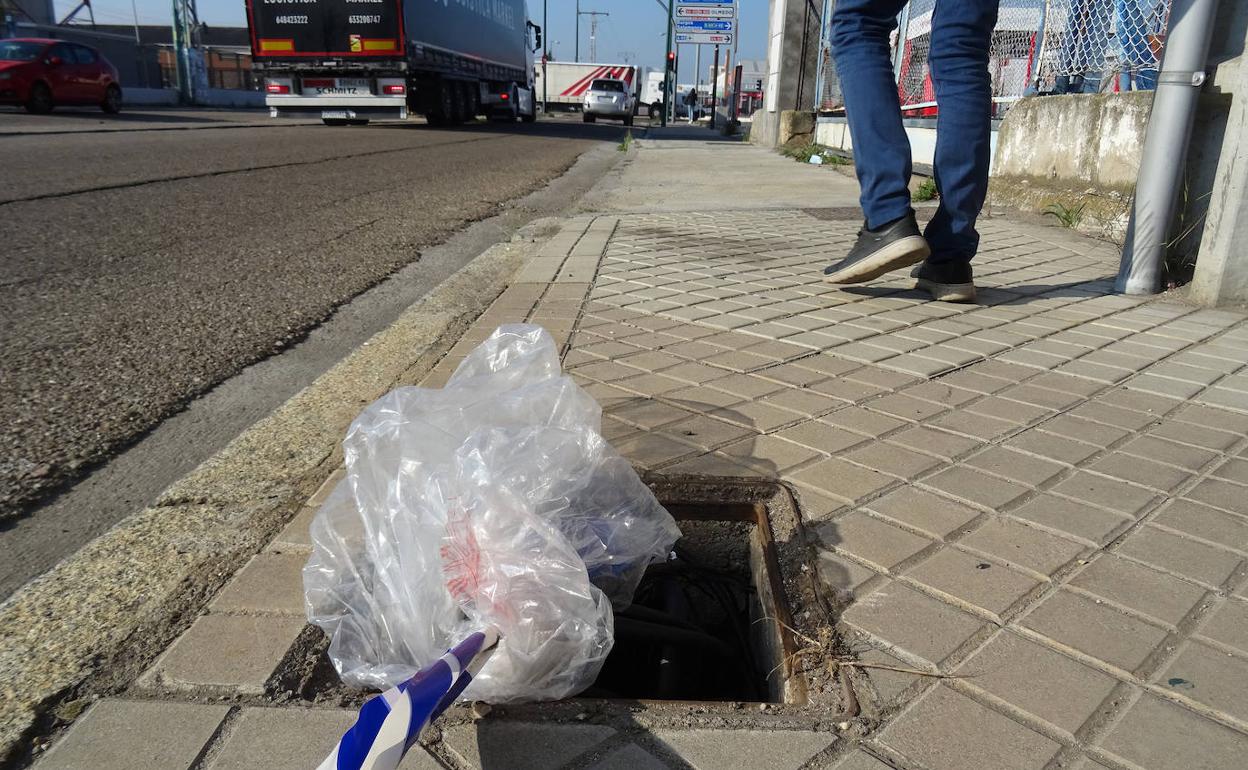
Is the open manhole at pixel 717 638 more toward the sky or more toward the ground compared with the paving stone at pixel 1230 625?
more toward the ground

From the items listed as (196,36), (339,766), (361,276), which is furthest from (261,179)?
(196,36)

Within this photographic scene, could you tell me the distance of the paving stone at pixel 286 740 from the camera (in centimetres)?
114

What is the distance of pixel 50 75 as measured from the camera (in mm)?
18016

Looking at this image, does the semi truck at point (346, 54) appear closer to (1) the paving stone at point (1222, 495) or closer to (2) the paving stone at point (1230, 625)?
(1) the paving stone at point (1222, 495)

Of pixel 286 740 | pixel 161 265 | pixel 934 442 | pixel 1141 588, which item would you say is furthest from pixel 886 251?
pixel 161 265

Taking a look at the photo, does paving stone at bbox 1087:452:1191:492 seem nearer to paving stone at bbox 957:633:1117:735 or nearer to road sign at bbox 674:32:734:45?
paving stone at bbox 957:633:1117:735

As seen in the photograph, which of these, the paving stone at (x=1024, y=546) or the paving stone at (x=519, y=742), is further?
the paving stone at (x=1024, y=546)

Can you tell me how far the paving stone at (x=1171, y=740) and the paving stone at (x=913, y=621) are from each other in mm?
247

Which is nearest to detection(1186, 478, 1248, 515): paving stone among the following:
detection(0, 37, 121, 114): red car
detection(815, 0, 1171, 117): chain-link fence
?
detection(815, 0, 1171, 117): chain-link fence

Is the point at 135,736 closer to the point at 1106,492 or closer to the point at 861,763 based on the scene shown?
the point at 861,763

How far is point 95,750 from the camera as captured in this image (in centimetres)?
116

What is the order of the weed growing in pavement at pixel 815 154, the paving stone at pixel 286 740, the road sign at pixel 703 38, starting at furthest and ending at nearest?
1. the road sign at pixel 703 38
2. the weed growing in pavement at pixel 815 154
3. the paving stone at pixel 286 740

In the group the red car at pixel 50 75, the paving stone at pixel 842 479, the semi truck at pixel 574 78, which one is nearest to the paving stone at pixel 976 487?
the paving stone at pixel 842 479

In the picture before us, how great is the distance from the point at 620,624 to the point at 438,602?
373 mm
